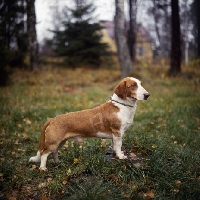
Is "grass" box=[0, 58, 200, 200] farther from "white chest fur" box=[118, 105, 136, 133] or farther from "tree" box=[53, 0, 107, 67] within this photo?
"tree" box=[53, 0, 107, 67]

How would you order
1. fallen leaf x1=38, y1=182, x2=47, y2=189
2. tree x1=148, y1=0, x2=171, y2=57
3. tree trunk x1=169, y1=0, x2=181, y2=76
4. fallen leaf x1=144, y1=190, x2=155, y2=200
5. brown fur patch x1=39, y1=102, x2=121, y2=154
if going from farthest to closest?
tree x1=148, y1=0, x2=171, y2=57, tree trunk x1=169, y1=0, x2=181, y2=76, brown fur patch x1=39, y1=102, x2=121, y2=154, fallen leaf x1=38, y1=182, x2=47, y2=189, fallen leaf x1=144, y1=190, x2=155, y2=200

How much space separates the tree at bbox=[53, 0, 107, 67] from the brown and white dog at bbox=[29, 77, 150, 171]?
15139mm

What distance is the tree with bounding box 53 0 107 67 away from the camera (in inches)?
766

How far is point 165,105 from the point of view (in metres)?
9.32

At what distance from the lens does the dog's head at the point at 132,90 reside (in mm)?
4316

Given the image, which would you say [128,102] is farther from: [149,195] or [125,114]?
[149,195]

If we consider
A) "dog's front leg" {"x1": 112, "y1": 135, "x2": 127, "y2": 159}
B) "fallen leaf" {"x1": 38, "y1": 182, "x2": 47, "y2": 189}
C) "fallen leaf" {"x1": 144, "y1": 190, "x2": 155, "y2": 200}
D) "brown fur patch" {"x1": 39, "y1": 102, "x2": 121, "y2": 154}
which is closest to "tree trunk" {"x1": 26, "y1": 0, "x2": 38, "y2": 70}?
"brown fur patch" {"x1": 39, "y1": 102, "x2": 121, "y2": 154}

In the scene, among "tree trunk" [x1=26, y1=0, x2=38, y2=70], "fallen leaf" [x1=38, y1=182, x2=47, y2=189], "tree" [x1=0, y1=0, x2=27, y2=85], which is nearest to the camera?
"fallen leaf" [x1=38, y1=182, x2=47, y2=189]

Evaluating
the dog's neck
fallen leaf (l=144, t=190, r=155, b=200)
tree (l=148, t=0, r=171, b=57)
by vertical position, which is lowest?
fallen leaf (l=144, t=190, r=155, b=200)

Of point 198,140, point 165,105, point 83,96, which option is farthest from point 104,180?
point 83,96

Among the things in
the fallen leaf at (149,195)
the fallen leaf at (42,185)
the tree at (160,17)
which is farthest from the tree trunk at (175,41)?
the fallen leaf at (42,185)

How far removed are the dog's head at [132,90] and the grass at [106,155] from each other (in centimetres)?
114

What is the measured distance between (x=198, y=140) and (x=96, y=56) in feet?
49.9

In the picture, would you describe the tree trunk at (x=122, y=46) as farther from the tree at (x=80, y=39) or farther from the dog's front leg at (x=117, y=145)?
the dog's front leg at (x=117, y=145)
